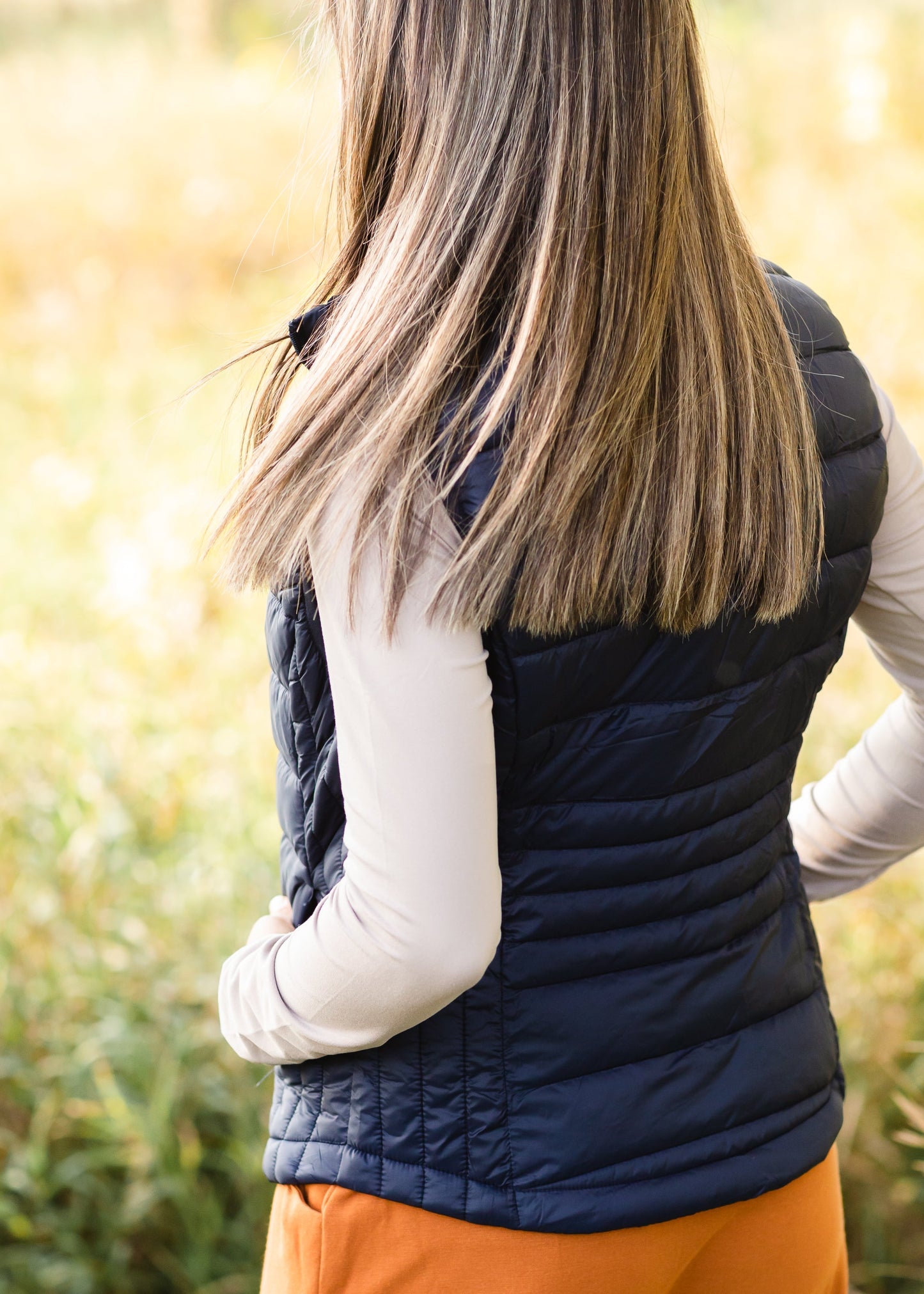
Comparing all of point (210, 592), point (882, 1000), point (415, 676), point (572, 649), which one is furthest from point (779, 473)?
point (210, 592)

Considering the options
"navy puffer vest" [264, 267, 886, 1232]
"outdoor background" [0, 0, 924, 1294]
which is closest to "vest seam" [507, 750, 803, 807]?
"navy puffer vest" [264, 267, 886, 1232]

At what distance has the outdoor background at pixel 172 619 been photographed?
6.46 ft

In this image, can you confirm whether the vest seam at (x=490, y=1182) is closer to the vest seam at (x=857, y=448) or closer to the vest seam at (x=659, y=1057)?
the vest seam at (x=659, y=1057)

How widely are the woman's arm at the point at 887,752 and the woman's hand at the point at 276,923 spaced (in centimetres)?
A: 56

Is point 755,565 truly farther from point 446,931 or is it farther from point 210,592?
point 210,592

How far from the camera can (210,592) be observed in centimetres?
363

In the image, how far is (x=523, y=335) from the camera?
29.5 inches

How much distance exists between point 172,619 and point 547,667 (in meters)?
2.92

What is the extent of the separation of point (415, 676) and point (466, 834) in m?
0.11

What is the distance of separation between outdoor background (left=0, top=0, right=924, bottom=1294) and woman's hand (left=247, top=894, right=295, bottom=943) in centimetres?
41

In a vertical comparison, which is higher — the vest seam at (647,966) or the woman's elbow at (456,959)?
the woman's elbow at (456,959)

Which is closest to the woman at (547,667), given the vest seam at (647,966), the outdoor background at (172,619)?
the vest seam at (647,966)

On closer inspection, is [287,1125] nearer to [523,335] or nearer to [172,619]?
[523,335]

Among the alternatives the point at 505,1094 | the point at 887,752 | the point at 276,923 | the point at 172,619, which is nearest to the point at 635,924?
the point at 505,1094
